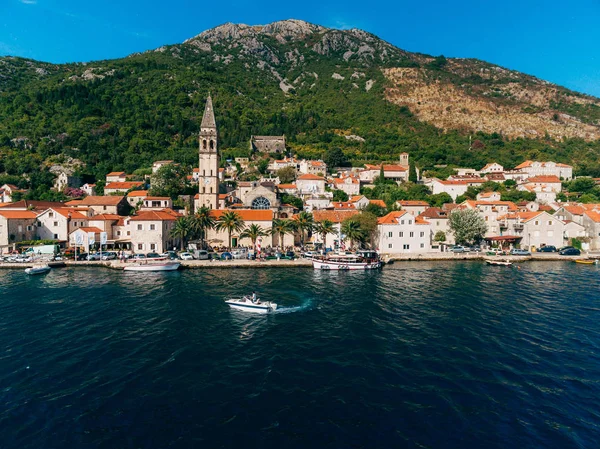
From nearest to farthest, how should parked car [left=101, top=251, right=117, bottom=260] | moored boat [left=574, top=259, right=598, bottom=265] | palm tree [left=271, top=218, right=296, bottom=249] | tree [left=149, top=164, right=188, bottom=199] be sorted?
parked car [left=101, top=251, right=117, bottom=260]
moored boat [left=574, top=259, right=598, bottom=265]
palm tree [left=271, top=218, right=296, bottom=249]
tree [left=149, top=164, right=188, bottom=199]

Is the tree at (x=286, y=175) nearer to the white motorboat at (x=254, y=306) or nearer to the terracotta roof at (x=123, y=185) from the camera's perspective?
the terracotta roof at (x=123, y=185)

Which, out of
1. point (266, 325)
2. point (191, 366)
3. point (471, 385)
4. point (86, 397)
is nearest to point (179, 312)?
point (266, 325)

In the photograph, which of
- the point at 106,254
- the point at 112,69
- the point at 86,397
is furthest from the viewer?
the point at 112,69

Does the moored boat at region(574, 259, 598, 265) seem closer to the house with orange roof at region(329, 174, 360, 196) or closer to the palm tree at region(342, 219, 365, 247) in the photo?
the palm tree at region(342, 219, 365, 247)

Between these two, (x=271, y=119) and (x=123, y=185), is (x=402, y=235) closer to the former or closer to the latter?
(x=123, y=185)

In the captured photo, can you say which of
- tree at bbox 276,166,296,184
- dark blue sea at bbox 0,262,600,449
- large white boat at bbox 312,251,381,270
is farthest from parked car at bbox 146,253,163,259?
tree at bbox 276,166,296,184

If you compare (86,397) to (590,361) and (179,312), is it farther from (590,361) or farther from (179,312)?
(590,361)

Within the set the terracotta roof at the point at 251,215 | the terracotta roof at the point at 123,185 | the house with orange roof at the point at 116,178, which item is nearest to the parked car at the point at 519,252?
the terracotta roof at the point at 251,215
